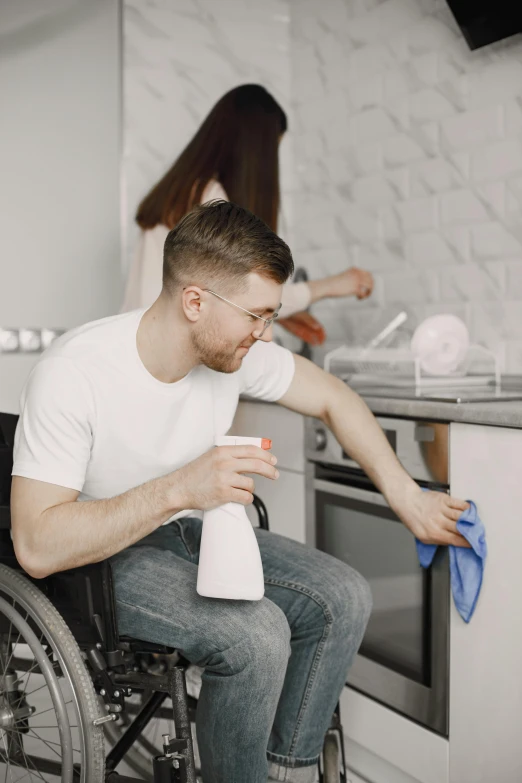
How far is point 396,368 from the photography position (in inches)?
89.8

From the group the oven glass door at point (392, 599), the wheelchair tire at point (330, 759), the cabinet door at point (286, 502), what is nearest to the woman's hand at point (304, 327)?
the cabinet door at point (286, 502)

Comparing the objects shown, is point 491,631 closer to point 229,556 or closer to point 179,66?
point 229,556

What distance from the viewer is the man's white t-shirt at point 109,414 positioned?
53.6 inches

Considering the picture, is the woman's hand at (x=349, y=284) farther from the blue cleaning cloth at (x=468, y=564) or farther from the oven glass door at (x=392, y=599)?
the blue cleaning cloth at (x=468, y=564)

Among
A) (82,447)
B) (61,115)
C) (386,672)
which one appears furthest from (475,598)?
(61,115)

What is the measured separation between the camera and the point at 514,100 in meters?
2.26

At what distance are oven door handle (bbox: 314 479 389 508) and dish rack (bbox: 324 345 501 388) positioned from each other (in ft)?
0.92

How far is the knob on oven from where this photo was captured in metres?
2.11

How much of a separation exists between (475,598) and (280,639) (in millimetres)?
480

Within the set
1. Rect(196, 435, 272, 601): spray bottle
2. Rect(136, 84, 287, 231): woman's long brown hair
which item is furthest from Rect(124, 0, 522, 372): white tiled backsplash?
Rect(196, 435, 272, 601): spray bottle

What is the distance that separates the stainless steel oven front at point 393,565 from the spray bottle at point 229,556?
56 centimetres

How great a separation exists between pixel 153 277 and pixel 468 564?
1.26 m

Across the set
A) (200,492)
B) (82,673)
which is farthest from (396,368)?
(82,673)

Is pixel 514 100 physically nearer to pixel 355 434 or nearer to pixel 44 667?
pixel 355 434
